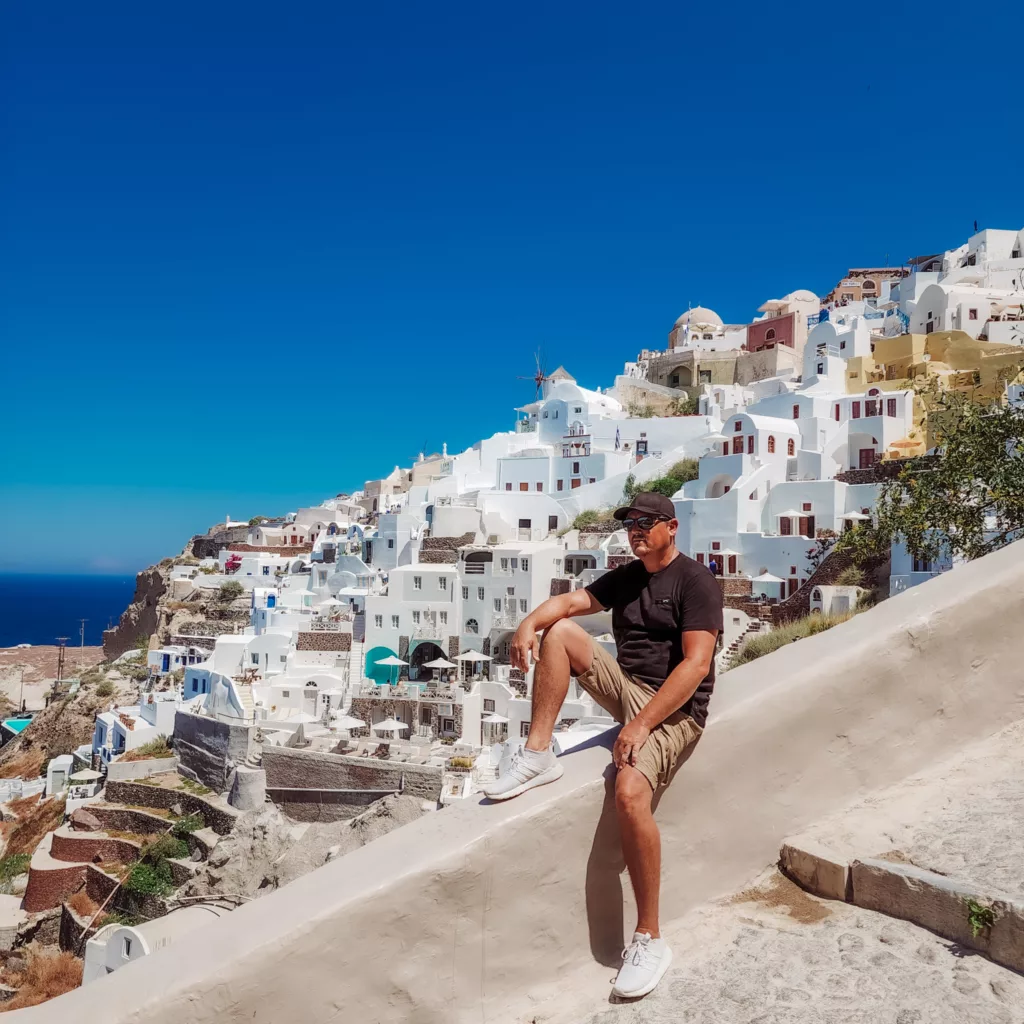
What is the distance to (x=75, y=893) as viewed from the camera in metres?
19.3

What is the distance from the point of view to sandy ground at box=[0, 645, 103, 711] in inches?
2143

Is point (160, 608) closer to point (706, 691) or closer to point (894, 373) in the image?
point (894, 373)

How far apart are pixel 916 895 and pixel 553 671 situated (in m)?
1.42

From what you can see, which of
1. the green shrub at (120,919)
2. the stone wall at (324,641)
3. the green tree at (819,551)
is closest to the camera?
the green shrub at (120,919)

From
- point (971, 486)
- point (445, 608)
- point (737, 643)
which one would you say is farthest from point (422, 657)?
point (971, 486)

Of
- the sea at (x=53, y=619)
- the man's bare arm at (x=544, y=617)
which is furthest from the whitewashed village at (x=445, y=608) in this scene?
the sea at (x=53, y=619)

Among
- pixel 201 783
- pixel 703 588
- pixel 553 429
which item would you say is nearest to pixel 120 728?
pixel 201 783

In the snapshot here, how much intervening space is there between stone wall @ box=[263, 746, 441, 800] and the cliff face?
33.2 meters

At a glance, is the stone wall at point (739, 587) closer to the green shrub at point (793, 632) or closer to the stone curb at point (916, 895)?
the green shrub at point (793, 632)

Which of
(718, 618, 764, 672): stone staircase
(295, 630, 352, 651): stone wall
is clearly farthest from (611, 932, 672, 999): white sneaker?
(295, 630, 352, 651): stone wall

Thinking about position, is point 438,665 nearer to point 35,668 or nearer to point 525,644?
point 525,644

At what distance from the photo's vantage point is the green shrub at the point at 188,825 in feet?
66.0

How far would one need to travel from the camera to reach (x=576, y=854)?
117 inches

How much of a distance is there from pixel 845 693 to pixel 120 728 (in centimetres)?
2785
